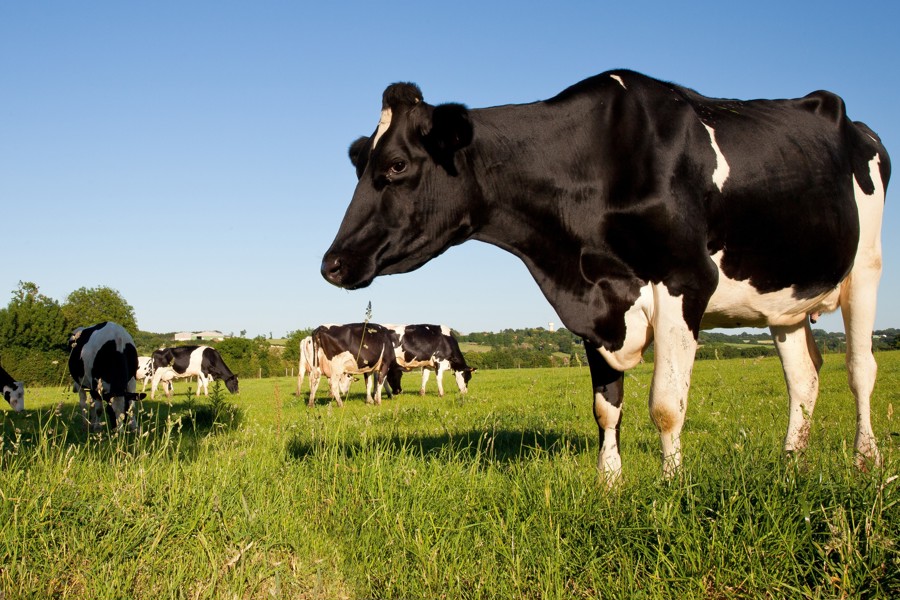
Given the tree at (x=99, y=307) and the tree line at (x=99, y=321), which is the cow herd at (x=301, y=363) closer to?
the tree line at (x=99, y=321)

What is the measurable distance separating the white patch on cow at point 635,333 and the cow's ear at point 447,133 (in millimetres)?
1376

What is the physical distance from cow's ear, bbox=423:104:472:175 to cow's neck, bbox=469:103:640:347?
0.14 metres

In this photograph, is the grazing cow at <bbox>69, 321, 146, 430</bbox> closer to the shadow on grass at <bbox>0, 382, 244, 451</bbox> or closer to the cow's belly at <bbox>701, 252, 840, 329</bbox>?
the shadow on grass at <bbox>0, 382, 244, 451</bbox>

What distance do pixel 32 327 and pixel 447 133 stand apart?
72.8 m

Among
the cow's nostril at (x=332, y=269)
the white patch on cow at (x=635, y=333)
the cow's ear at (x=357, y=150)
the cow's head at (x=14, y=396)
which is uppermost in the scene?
the cow's ear at (x=357, y=150)

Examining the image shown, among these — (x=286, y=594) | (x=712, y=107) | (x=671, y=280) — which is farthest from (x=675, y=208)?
(x=286, y=594)

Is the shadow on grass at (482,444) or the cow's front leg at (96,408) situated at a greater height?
the shadow on grass at (482,444)

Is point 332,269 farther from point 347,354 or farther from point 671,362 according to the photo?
point 347,354

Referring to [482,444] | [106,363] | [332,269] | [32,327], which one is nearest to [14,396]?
[106,363]

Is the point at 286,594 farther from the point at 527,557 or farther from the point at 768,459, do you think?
the point at 768,459

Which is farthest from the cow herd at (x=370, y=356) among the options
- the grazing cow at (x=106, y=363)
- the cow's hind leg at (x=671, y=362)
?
the cow's hind leg at (x=671, y=362)

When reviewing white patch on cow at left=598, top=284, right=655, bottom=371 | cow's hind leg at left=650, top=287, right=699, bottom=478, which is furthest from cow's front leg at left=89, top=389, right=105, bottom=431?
cow's hind leg at left=650, top=287, right=699, bottom=478

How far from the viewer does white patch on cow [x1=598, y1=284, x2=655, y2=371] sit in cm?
434

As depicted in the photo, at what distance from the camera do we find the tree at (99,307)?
85.3 metres
